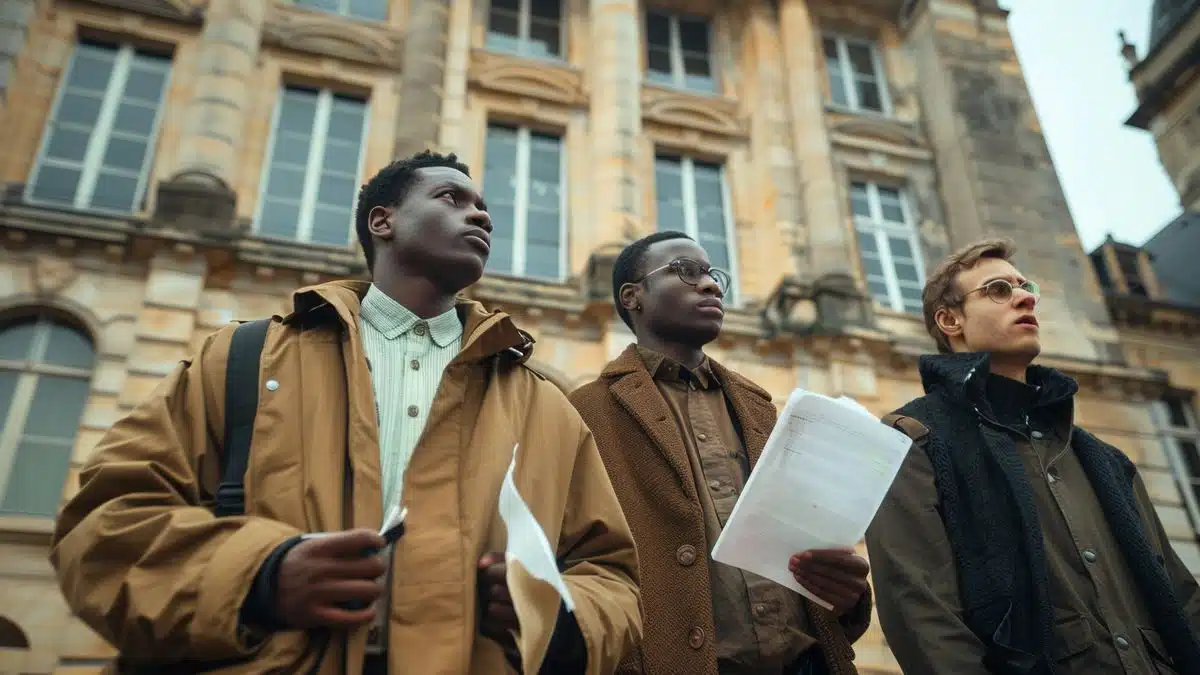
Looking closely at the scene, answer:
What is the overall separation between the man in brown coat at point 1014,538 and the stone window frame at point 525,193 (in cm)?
695

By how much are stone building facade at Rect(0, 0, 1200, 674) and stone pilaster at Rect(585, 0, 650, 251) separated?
0.14 feet

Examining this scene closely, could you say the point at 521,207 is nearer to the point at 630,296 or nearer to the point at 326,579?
the point at 630,296

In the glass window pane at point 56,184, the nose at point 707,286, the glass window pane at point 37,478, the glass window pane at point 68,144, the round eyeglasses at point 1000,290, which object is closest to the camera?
the round eyeglasses at point 1000,290

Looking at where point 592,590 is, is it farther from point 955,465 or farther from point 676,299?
point 676,299

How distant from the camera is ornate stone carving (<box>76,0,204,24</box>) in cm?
1013

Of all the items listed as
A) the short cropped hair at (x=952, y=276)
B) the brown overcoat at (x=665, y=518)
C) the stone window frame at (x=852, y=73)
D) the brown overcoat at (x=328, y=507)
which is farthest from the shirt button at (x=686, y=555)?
the stone window frame at (x=852, y=73)

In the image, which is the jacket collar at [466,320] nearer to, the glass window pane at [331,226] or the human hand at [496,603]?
the human hand at [496,603]

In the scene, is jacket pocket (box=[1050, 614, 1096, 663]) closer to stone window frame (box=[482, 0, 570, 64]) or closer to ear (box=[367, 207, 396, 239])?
ear (box=[367, 207, 396, 239])

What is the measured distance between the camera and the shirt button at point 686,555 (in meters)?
2.65

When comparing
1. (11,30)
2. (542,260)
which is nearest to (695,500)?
(542,260)

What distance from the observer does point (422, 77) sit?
1080 centimetres

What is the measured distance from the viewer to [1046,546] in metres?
2.67

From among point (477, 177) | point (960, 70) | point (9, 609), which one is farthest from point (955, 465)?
point (960, 70)

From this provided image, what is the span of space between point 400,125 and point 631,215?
3.12 meters
